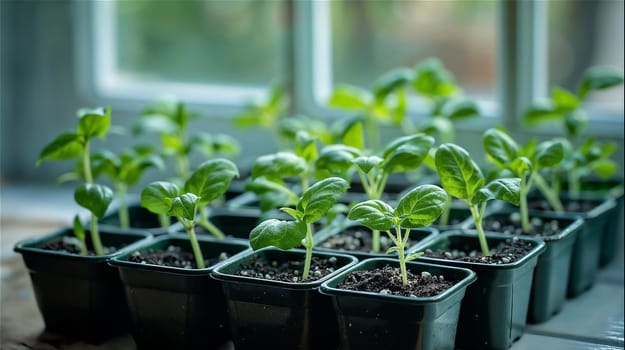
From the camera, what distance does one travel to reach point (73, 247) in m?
1.74

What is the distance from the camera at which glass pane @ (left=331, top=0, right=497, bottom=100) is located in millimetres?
2400

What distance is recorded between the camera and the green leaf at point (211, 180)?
5.08ft

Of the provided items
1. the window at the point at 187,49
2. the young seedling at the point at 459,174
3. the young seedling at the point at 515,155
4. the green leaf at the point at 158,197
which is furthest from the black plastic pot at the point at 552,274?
the window at the point at 187,49

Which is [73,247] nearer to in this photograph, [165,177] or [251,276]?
[251,276]

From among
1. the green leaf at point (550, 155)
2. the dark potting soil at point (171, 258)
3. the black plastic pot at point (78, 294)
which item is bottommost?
the black plastic pot at point (78, 294)

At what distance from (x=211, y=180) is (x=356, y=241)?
344 mm

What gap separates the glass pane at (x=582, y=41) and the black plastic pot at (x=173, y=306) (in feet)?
3.69

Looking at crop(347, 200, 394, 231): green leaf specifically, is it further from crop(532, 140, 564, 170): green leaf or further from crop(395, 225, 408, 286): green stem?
crop(532, 140, 564, 170): green leaf

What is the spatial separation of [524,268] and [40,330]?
2.99 feet

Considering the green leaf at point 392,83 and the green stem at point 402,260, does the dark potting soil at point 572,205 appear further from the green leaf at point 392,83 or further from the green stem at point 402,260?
the green stem at point 402,260

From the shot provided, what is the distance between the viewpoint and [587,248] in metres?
1.83

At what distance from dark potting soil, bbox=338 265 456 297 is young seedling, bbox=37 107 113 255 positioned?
1.55 ft

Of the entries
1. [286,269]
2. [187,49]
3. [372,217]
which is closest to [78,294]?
[286,269]

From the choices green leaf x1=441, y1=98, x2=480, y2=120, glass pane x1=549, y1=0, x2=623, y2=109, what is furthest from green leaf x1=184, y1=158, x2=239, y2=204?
glass pane x1=549, y1=0, x2=623, y2=109
